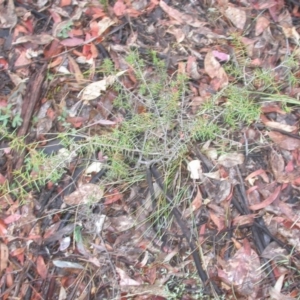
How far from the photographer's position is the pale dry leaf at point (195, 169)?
196cm

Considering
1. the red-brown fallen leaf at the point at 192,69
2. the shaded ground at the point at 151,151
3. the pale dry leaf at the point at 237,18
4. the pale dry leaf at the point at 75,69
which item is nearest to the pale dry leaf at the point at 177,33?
the shaded ground at the point at 151,151

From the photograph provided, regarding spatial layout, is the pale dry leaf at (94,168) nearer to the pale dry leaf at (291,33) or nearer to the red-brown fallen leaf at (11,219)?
the red-brown fallen leaf at (11,219)

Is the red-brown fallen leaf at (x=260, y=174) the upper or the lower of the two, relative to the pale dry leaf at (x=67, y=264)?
upper

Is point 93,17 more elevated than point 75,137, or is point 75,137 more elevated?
point 93,17

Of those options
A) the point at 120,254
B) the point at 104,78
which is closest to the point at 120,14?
the point at 104,78

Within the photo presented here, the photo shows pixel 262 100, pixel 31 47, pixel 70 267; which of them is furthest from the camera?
pixel 31 47

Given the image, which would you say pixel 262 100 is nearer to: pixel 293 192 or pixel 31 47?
pixel 293 192

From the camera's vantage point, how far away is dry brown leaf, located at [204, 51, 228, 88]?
2.11 meters

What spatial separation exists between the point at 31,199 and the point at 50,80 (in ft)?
1.79

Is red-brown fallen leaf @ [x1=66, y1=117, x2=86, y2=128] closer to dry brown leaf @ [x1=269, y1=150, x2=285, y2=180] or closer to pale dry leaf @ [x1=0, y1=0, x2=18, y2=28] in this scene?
pale dry leaf @ [x1=0, y1=0, x2=18, y2=28]

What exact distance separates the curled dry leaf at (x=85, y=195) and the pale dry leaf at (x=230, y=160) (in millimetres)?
505

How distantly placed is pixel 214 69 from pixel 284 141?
1.44 ft

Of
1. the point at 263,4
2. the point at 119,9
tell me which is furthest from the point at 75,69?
the point at 263,4

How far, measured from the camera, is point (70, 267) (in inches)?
74.8
